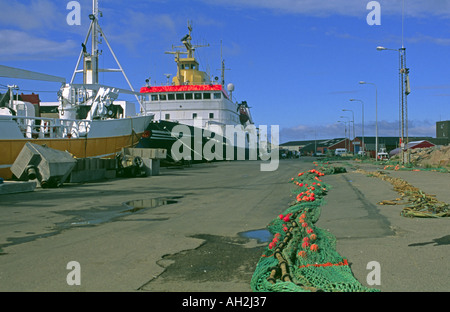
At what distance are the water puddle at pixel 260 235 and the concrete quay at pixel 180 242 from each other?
16 millimetres

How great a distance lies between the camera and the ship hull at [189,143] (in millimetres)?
27219

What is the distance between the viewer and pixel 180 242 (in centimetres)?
597

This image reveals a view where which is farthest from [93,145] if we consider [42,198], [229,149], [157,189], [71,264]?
[229,149]

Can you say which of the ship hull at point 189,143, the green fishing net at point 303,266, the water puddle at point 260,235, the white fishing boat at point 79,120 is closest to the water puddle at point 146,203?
the water puddle at point 260,235

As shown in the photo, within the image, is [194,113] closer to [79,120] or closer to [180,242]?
[79,120]

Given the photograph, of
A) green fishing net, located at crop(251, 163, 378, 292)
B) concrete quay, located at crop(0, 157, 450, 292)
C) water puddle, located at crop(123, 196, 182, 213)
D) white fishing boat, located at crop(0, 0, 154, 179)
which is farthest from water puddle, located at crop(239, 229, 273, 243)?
white fishing boat, located at crop(0, 0, 154, 179)

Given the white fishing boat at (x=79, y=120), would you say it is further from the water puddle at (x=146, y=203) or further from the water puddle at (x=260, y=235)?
the water puddle at (x=260, y=235)

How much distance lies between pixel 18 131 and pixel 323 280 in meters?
15.2

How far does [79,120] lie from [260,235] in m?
14.9

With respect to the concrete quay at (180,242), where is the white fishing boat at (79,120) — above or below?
above

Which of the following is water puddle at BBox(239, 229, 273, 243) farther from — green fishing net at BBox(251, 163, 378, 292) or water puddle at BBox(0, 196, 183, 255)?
water puddle at BBox(0, 196, 183, 255)

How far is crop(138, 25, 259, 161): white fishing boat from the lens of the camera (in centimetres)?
3130
